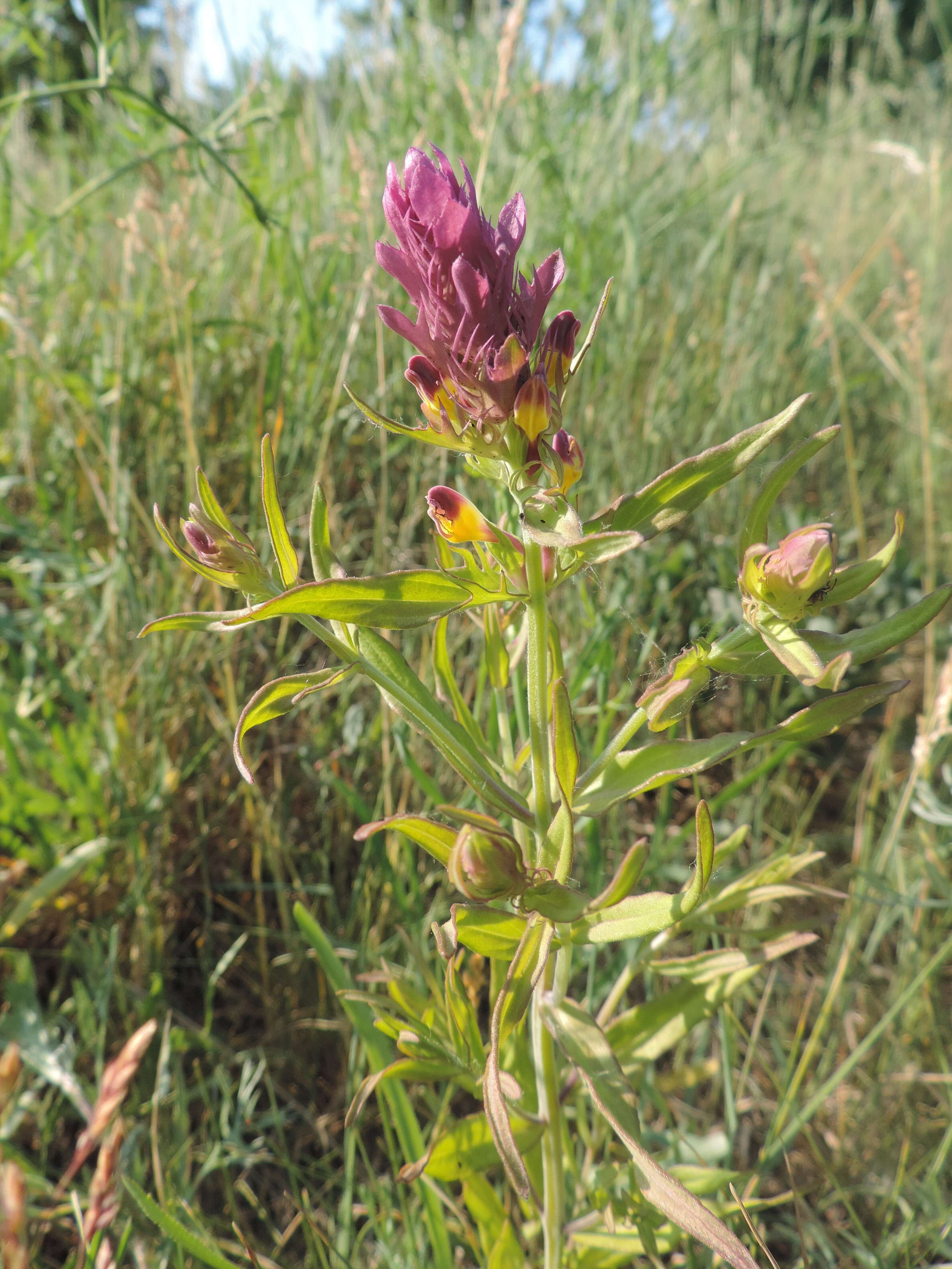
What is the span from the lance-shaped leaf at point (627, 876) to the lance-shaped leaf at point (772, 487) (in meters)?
0.29

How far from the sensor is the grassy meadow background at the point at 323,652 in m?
1.27

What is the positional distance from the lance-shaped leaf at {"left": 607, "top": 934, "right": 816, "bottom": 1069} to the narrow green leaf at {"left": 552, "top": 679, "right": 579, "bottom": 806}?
0.36m

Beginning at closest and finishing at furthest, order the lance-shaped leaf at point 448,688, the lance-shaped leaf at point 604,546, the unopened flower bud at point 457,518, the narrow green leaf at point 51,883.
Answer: the lance-shaped leaf at point 604,546 < the unopened flower bud at point 457,518 < the lance-shaped leaf at point 448,688 < the narrow green leaf at point 51,883

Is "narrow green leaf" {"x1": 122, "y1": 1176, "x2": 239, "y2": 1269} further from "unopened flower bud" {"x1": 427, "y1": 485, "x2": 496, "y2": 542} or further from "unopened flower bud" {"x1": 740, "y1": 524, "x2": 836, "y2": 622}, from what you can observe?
"unopened flower bud" {"x1": 740, "y1": 524, "x2": 836, "y2": 622}

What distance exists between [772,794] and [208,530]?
4.23 ft

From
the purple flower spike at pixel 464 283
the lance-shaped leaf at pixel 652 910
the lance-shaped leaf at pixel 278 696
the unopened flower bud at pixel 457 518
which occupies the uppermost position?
the purple flower spike at pixel 464 283

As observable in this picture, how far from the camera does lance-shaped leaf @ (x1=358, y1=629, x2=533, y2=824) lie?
84cm

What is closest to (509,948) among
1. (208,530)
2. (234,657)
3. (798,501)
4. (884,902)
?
(208,530)

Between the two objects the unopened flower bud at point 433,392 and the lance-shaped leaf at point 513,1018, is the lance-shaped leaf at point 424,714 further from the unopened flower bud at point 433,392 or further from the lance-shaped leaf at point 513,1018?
the unopened flower bud at point 433,392

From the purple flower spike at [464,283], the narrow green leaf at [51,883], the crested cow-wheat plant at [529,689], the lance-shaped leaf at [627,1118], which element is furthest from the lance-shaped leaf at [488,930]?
the narrow green leaf at [51,883]

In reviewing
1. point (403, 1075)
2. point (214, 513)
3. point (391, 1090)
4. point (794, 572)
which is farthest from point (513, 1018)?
point (214, 513)

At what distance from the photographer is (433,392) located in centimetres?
78

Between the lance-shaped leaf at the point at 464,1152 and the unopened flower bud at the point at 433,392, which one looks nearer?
the unopened flower bud at the point at 433,392

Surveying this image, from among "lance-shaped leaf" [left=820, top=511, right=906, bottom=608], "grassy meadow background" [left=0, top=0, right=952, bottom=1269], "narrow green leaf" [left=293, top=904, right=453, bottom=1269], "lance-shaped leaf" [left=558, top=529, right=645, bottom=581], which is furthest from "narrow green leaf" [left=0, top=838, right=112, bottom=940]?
"lance-shaped leaf" [left=820, top=511, right=906, bottom=608]
